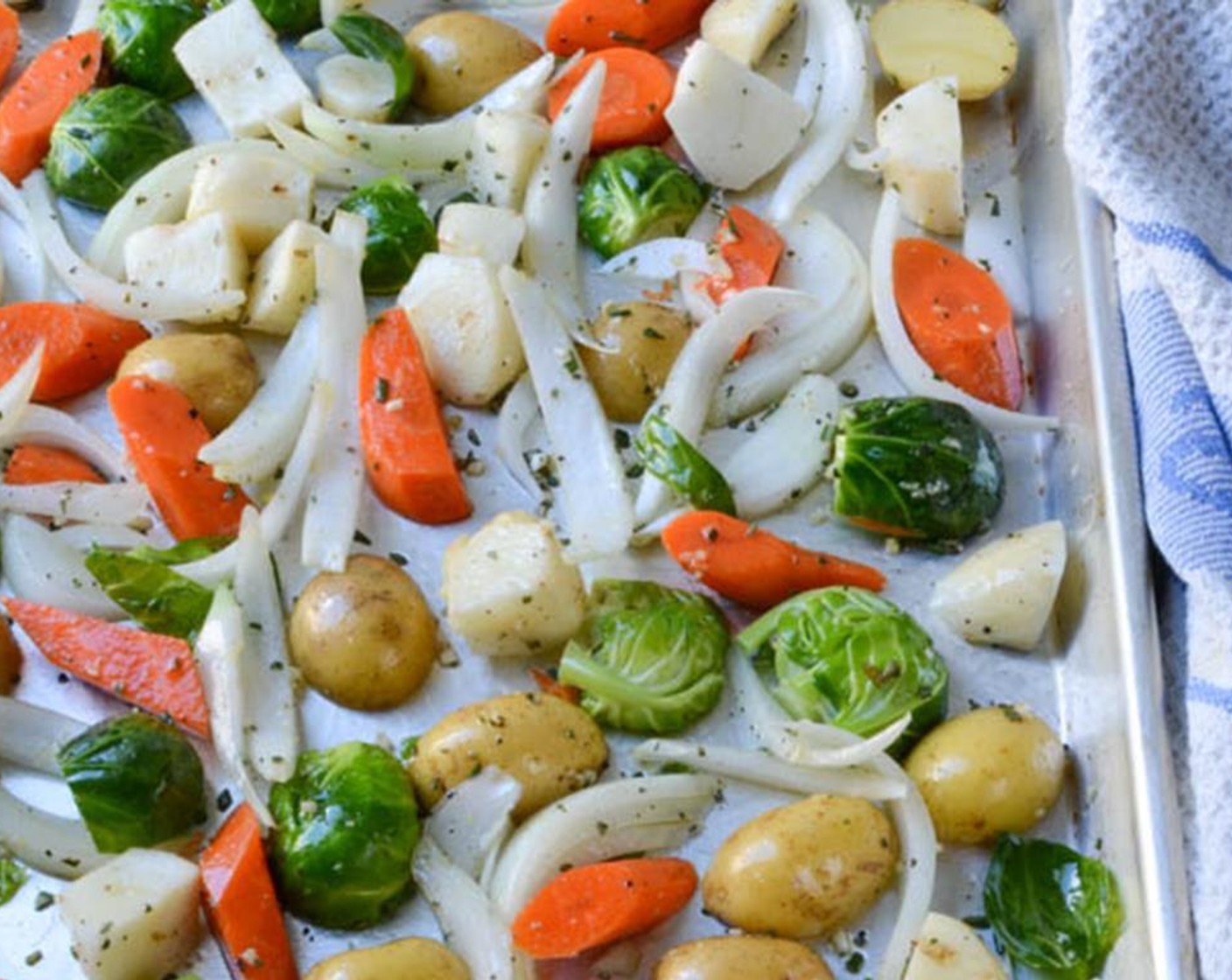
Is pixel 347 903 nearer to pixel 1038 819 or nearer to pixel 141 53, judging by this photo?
pixel 1038 819

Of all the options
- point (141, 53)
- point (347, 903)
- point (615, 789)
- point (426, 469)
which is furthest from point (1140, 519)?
point (141, 53)

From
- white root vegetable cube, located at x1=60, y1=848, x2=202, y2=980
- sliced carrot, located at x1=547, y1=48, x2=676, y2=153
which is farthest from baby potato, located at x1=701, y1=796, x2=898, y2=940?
sliced carrot, located at x1=547, y1=48, x2=676, y2=153

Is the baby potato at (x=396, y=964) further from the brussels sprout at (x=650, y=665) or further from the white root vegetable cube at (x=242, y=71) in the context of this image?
the white root vegetable cube at (x=242, y=71)

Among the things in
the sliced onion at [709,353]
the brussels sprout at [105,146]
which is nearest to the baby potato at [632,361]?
the sliced onion at [709,353]

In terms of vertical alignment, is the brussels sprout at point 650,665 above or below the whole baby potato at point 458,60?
below

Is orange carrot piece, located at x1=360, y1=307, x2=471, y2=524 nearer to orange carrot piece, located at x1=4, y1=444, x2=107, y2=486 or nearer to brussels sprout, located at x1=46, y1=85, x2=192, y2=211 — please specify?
orange carrot piece, located at x1=4, y1=444, x2=107, y2=486

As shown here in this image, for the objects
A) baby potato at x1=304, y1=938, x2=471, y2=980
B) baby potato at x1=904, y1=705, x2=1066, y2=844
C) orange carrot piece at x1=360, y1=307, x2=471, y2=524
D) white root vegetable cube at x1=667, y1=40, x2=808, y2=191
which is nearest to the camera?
baby potato at x1=304, y1=938, x2=471, y2=980
